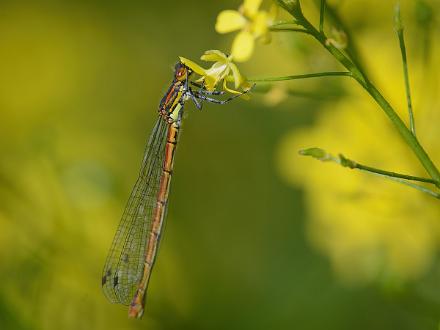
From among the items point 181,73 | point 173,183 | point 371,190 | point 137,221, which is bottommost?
point 137,221

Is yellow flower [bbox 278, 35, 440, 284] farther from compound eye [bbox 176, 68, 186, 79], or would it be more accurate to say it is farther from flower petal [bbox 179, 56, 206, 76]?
flower petal [bbox 179, 56, 206, 76]

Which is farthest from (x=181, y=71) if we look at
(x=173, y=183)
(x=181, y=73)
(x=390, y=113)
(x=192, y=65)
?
(x=173, y=183)

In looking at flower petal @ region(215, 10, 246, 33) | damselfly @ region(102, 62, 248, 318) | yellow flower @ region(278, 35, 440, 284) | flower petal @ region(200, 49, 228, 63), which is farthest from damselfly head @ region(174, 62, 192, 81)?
flower petal @ region(215, 10, 246, 33)

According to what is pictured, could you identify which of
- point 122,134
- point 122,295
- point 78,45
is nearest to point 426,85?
point 122,295

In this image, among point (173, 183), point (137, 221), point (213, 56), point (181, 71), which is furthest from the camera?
point (173, 183)

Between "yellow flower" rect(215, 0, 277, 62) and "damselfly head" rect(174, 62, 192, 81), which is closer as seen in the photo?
"yellow flower" rect(215, 0, 277, 62)

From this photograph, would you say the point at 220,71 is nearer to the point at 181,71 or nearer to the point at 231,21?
the point at 231,21

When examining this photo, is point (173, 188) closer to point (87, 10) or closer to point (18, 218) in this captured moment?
point (18, 218)
